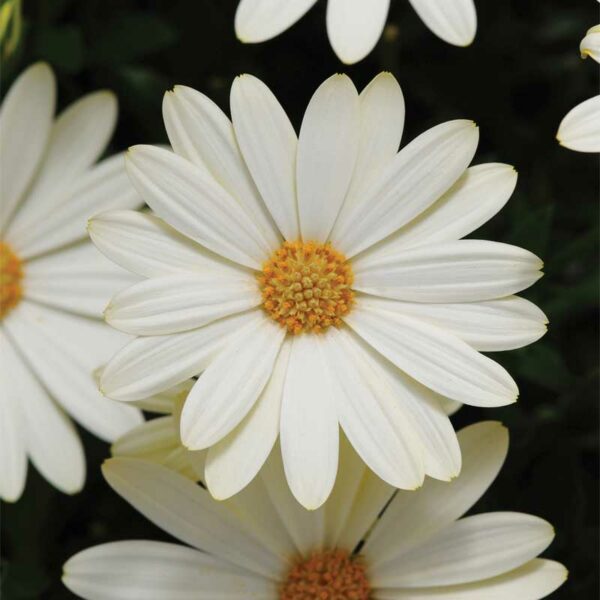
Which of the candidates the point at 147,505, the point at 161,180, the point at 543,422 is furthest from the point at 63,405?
the point at 543,422

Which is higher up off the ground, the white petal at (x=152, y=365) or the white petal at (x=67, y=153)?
the white petal at (x=67, y=153)

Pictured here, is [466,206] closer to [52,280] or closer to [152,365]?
[152,365]

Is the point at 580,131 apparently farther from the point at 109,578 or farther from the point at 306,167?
the point at 109,578

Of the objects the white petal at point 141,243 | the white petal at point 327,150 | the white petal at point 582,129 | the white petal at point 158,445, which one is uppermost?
the white petal at point 582,129

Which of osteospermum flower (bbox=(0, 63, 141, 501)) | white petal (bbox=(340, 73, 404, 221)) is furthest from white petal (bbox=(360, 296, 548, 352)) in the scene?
osteospermum flower (bbox=(0, 63, 141, 501))

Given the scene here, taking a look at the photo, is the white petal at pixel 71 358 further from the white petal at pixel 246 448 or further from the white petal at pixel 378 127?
the white petal at pixel 378 127

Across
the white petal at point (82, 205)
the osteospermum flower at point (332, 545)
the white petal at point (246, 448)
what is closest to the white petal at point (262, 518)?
the osteospermum flower at point (332, 545)

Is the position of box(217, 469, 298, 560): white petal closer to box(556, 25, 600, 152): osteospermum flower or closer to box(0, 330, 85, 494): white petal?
box(0, 330, 85, 494): white petal
